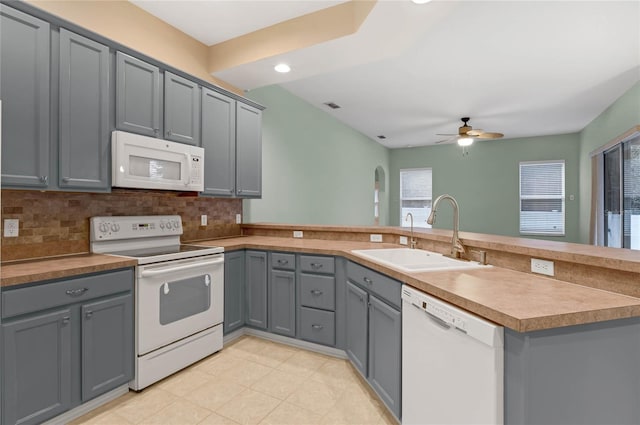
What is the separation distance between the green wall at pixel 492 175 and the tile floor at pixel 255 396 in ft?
21.0

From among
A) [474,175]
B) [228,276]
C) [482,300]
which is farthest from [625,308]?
[474,175]

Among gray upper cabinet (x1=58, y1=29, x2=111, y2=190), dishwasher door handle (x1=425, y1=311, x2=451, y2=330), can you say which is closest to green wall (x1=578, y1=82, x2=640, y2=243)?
dishwasher door handle (x1=425, y1=311, x2=451, y2=330)

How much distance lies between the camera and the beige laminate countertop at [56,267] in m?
1.62

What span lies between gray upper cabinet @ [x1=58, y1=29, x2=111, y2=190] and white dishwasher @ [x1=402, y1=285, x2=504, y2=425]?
2.12 metres

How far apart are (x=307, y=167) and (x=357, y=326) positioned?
308 cm

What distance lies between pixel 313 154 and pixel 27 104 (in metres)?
3.66

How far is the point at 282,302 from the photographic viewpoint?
2863mm

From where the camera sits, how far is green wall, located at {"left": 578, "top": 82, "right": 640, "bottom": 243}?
13.6 ft

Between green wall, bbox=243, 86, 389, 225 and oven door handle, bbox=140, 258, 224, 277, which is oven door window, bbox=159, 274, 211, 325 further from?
green wall, bbox=243, 86, 389, 225

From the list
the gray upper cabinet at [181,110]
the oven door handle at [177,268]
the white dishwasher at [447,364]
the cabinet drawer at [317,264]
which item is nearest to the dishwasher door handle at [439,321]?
the white dishwasher at [447,364]

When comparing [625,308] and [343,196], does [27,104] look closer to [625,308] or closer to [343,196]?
[625,308]

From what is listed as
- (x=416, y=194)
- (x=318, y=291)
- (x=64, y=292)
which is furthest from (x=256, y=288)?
(x=416, y=194)

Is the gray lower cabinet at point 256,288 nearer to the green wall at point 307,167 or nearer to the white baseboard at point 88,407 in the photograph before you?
the green wall at point 307,167

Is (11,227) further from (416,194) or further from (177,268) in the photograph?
(416,194)
